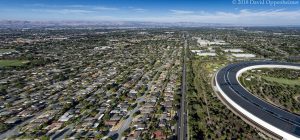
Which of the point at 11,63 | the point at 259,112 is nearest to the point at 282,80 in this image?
the point at 259,112

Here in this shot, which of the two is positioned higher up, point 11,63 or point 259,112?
point 11,63

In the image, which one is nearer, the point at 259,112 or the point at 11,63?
the point at 259,112

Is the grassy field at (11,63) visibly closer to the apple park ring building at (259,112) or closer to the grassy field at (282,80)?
the apple park ring building at (259,112)

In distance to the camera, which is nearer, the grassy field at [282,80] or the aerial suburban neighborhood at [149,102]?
the aerial suburban neighborhood at [149,102]

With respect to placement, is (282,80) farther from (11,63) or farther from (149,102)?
(11,63)

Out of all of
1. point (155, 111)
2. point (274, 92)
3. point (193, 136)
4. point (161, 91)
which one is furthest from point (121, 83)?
point (274, 92)

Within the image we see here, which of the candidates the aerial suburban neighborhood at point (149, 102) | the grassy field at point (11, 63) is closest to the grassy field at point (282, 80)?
the aerial suburban neighborhood at point (149, 102)

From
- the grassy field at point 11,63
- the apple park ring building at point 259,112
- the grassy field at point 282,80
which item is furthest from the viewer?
the grassy field at point 11,63

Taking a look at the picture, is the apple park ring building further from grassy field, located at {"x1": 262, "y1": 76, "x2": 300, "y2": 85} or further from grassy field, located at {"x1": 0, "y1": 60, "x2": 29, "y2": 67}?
grassy field, located at {"x1": 0, "y1": 60, "x2": 29, "y2": 67}

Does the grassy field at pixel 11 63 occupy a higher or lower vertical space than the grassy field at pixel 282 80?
higher

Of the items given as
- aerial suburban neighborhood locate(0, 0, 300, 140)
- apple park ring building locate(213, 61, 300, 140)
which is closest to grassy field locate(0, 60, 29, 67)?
aerial suburban neighborhood locate(0, 0, 300, 140)

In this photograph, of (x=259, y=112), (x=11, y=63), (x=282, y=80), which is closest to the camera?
(x=259, y=112)

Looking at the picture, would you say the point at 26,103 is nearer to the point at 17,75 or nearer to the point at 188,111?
the point at 17,75
